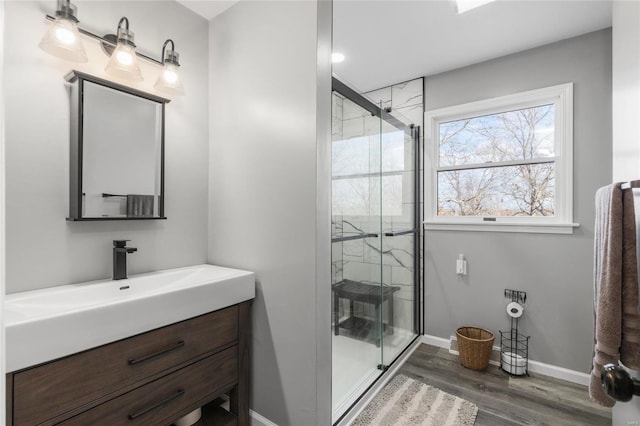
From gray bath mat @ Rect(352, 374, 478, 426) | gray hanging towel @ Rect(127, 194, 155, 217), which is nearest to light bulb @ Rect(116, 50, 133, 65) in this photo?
gray hanging towel @ Rect(127, 194, 155, 217)

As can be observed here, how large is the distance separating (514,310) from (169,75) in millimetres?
2828

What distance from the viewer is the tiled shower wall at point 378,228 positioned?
1.91 m

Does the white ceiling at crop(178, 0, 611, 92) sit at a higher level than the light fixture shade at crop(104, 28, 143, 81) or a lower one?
higher

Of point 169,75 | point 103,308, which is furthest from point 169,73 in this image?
point 103,308

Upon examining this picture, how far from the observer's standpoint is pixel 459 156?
275 centimetres

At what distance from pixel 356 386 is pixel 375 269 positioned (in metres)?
0.78

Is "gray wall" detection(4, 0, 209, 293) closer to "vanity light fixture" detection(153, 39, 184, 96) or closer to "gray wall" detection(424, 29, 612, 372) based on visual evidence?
"vanity light fixture" detection(153, 39, 184, 96)

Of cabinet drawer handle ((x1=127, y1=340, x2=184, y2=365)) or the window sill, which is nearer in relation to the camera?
cabinet drawer handle ((x1=127, y1=340, x2=184, y2=365))

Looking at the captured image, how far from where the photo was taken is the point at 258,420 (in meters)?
1.62

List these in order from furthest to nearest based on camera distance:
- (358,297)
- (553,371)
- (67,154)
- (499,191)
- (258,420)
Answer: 1. (499,191)
2. (553,371)
3. (358,297)
4. (258,420)
5. (67,154)

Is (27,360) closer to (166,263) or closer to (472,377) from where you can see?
(166,263)

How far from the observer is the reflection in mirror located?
1.37m

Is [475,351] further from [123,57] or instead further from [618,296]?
[123,57]

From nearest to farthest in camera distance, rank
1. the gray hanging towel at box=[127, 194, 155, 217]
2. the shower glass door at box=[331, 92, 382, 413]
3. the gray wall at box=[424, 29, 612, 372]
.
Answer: the gray hanging towel at box=[127, 194, 155, 217]
the shower glass door at box=[331, 92, 382, 413]
the gray wall at box=[424, 29, 612, 372]
